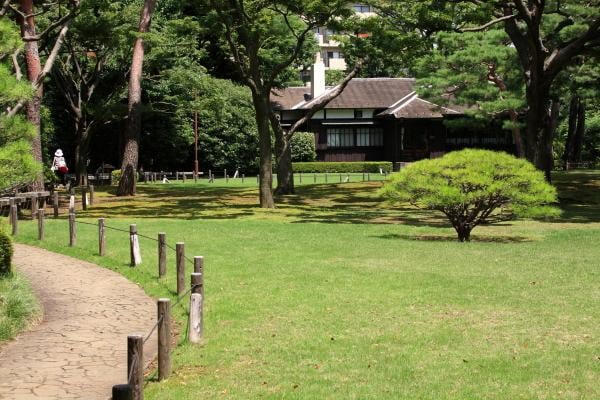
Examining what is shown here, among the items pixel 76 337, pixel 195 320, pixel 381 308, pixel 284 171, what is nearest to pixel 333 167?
pixel 284 171

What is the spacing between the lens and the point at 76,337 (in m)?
10.1

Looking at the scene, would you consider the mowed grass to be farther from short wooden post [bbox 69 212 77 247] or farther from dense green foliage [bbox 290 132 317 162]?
dense green foliage [bbox 290 132 317 162]

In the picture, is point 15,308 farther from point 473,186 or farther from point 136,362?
point 473,186

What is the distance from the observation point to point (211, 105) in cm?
4072

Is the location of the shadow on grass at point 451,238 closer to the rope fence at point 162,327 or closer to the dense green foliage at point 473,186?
the dense green foliage at point 473,186

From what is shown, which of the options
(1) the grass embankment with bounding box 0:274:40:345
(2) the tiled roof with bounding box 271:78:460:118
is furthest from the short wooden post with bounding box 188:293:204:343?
(2) the tiled roof with bounding box 271:78:460:118

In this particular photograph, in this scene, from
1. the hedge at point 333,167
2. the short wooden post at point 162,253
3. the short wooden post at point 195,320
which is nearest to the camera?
the short wooden post at point 195,320

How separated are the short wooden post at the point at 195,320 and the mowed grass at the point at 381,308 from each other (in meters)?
0.20

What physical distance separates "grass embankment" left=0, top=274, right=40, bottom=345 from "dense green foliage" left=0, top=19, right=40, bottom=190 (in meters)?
1.80

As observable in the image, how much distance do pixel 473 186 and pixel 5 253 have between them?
11.2m

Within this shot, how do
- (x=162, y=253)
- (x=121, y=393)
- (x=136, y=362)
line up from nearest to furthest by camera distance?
(x=121, y=393) < (x=136, y=362) < (x=162, y=253)

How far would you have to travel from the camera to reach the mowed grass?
7.75 metres

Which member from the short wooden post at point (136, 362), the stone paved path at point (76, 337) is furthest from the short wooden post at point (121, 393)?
the stone paved path at point (76, 337)

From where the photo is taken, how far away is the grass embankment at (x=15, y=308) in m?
10.2
